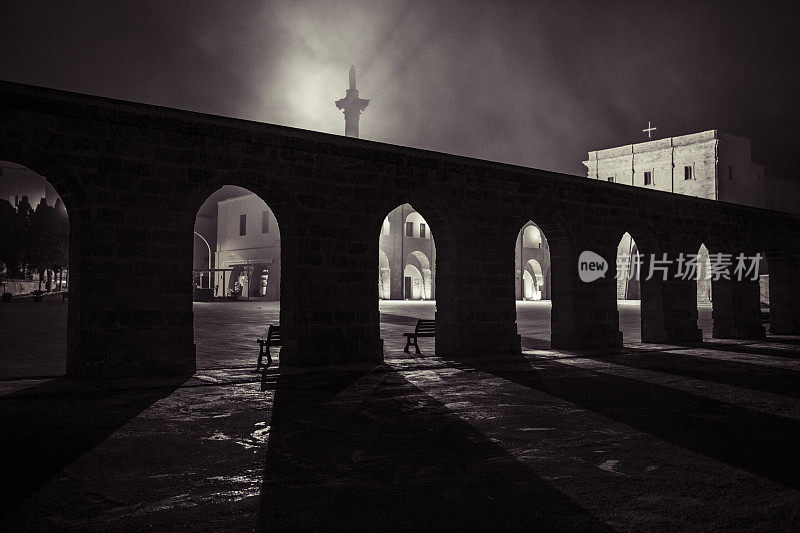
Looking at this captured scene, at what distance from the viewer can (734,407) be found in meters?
6.43

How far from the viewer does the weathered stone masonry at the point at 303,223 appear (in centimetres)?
827

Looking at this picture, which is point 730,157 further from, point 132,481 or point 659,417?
point 132,481

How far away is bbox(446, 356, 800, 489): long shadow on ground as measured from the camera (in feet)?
14.5

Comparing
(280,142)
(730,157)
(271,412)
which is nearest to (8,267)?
(280,142)

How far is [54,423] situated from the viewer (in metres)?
5.49

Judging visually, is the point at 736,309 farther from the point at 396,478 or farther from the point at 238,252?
the point at 238,252

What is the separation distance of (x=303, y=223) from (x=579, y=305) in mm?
6533

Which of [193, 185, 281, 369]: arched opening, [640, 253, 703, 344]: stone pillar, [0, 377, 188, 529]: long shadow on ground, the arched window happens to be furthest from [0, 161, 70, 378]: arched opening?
[640, 253, 703, 344]: stone pillar

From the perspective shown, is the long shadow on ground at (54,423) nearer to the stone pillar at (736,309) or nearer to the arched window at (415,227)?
the stone pillar at (736,309)

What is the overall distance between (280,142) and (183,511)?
7.19 m

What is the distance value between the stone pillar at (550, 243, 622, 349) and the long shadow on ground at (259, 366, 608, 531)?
7.55 meters

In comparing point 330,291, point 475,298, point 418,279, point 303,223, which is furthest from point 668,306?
point 418,279

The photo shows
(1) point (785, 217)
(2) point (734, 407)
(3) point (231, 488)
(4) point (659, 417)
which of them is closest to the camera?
(3) point (231, 488)

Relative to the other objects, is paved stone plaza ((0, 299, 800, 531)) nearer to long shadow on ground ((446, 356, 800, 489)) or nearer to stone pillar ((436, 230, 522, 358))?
long shadow on ground ((446, 356, 800, 489))
